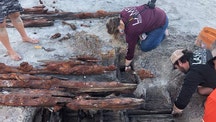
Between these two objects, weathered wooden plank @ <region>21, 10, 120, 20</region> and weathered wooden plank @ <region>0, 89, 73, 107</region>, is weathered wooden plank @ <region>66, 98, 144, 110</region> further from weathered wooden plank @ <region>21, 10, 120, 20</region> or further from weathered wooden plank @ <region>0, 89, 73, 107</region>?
weathered wooden plank @ <region>21, 10, 120, 20</region>

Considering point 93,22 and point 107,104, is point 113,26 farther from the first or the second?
point 107,104

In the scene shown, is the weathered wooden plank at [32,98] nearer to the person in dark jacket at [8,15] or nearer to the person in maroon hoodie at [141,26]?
the person in dark jacket at [8,15]

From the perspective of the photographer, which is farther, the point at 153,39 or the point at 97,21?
the point at 97,21

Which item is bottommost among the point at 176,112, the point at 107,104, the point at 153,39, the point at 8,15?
the point at 176,112

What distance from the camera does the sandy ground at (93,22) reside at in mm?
4883

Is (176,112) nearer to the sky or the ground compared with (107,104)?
nearer to the ground

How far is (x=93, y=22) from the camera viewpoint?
5.88m

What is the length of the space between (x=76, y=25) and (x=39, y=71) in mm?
1707

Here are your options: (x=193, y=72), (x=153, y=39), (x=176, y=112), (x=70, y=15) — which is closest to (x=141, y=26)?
(x=153, y=39)

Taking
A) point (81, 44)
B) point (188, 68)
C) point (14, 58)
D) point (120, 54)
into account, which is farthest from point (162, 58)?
point (14, 58)

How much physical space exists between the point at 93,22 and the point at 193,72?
2667mm

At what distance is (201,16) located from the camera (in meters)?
6.57

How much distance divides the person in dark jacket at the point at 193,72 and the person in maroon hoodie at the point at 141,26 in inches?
31.2

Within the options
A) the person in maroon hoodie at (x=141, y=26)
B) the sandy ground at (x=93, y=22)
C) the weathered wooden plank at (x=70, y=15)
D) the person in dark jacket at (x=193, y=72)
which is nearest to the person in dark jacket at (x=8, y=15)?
the sandy ground at (x=93, y=22)
